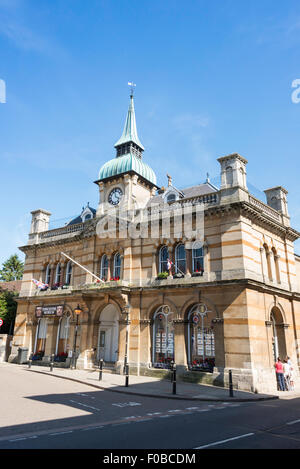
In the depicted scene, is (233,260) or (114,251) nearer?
(233,260)

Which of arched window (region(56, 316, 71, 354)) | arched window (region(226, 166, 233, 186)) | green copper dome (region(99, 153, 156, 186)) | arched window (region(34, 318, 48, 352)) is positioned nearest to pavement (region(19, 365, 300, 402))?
arched window (region(56, 316, 71, 354))

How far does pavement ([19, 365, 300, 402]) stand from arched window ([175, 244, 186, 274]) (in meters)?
6.71

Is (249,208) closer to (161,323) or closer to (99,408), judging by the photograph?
(161,323)

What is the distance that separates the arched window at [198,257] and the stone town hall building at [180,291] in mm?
64

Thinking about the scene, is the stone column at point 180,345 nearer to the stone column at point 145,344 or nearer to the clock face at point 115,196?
the stone column at point 145,344

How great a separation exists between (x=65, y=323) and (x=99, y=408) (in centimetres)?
1675

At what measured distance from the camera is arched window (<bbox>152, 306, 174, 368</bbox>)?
70.1ft

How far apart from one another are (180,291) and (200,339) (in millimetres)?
3055

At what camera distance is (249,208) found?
66.8ft

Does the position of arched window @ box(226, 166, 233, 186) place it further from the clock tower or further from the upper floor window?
the clock tower

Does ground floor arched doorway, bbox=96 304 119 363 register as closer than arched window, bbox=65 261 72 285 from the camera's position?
Yes

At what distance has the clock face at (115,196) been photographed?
28094mm

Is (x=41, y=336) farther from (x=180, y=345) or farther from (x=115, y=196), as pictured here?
(x=180, y=345)
